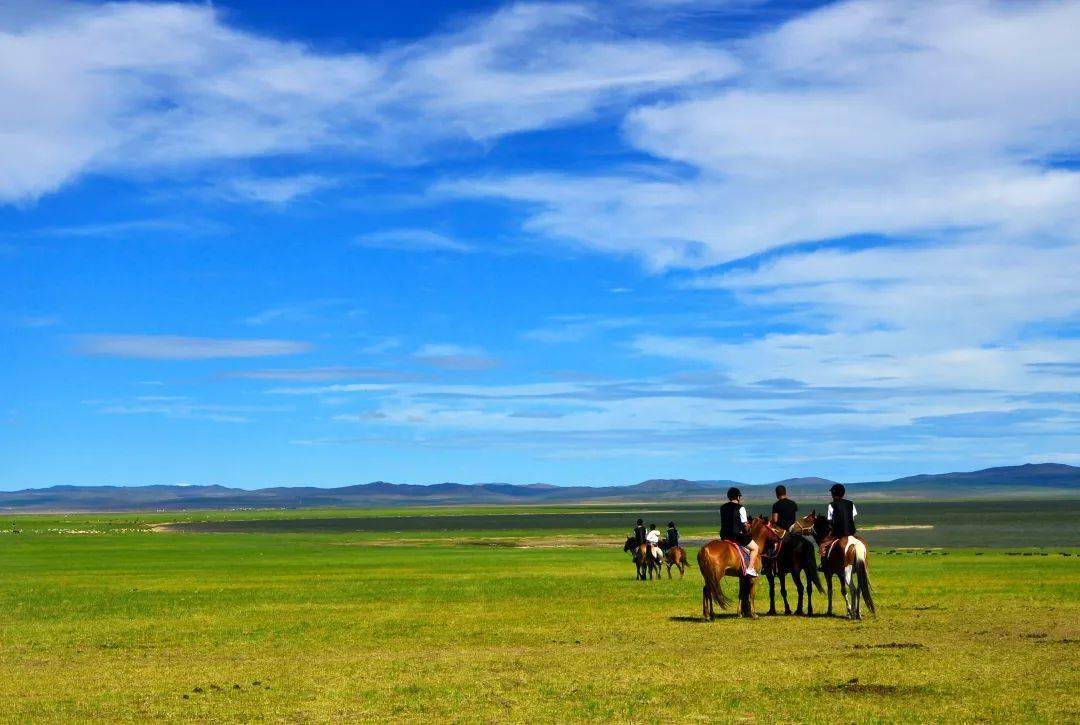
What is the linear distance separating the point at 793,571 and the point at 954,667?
9153mm

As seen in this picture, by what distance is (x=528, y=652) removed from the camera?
20.7m

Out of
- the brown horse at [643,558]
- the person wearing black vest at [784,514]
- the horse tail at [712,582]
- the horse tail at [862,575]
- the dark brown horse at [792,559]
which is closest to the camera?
the horse tail at [862,575]

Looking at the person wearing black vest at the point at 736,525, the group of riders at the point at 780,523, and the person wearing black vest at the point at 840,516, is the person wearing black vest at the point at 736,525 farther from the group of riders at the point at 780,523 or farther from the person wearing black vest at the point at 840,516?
the person wearing black vest at the point at 840,516

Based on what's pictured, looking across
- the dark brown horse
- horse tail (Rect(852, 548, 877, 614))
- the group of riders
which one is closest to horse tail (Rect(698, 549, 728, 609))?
the group of riders

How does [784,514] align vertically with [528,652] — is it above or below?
above

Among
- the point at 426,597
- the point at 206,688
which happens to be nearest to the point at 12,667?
the point at 206,688

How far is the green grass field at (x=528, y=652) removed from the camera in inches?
603

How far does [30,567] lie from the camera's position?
176 feet

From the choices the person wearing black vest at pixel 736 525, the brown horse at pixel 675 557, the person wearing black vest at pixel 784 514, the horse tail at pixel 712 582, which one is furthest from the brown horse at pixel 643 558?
the horse tail at pixel 712 582

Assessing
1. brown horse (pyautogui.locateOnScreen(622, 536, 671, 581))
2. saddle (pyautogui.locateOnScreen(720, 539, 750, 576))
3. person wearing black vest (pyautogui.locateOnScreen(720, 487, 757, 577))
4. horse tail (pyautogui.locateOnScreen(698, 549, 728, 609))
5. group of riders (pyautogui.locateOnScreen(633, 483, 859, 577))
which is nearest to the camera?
horse tail (pyautogui.locateOnScreen(698, 549, 728, 609))

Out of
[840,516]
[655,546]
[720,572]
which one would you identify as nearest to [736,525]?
[720,572]

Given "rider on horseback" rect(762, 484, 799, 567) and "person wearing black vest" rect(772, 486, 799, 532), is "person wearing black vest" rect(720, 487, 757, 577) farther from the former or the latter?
"person wearing black vest" rect(772, 486, 799, 532)

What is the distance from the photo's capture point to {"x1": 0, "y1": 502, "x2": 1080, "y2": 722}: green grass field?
1530 cm

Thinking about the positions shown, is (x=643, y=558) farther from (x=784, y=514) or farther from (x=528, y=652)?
(x=528, y=652)
